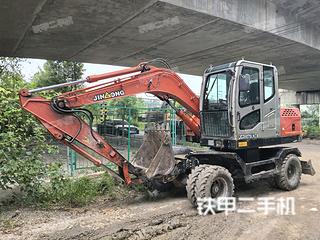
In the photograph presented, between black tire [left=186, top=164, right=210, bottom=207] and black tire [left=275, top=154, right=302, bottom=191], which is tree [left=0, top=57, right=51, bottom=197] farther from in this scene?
black tire [left=275, top=154, right=302, bottom=191]

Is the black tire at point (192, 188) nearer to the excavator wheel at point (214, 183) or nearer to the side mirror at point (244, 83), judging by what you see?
the excavator wheel at point (214, 183)

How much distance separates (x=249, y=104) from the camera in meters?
6.75

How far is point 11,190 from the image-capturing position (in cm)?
645

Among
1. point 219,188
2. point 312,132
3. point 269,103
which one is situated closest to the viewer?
point 219,188

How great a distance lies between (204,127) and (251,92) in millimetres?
1178

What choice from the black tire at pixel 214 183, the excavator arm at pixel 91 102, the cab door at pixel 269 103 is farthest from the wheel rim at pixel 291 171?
the excavator arm at pixel 91 102

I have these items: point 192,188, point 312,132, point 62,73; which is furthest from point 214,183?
point 62,73

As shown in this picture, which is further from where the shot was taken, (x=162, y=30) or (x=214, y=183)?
(x=162, y=30)

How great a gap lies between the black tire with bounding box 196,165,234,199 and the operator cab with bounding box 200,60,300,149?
65 cm

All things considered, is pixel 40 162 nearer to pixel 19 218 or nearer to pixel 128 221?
pixel 19 218

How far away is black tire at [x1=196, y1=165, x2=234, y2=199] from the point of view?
5898mm

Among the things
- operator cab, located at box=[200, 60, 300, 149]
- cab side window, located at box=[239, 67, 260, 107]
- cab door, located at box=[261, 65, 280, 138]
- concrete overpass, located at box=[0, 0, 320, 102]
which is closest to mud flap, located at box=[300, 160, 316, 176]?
operator cab, located at box=[200, 60, 300, 149]

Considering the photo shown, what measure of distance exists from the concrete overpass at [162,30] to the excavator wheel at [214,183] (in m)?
4.54

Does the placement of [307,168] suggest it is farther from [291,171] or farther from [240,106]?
[240,106]
